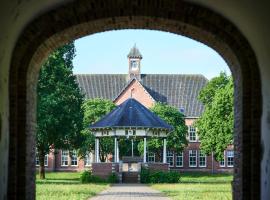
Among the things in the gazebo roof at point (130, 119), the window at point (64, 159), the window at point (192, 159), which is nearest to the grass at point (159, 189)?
the gazebo roof at point (130, 119)

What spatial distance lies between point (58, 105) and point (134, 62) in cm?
4083

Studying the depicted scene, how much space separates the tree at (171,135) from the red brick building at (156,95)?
4630 mm

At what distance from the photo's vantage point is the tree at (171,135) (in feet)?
186

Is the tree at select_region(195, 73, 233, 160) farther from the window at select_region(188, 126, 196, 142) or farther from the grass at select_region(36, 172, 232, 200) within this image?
the window at select_region(188, 126, 196, 142)

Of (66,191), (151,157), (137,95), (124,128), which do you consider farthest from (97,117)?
(66,191)

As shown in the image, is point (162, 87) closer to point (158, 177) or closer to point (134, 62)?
point (134, 62)

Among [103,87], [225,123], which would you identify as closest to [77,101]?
[225,123]

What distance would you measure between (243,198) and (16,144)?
3430 mm

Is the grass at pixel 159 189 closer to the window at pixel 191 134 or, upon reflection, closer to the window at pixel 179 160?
the window at pixel 179 160

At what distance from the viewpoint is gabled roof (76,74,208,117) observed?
230ft

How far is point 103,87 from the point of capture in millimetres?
72688

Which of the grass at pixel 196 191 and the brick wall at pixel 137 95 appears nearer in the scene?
the grass at pixel 196 191

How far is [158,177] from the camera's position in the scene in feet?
117

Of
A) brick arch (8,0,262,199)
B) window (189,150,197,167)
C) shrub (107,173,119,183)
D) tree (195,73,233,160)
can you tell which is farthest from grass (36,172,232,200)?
window (189,150,197,167)
